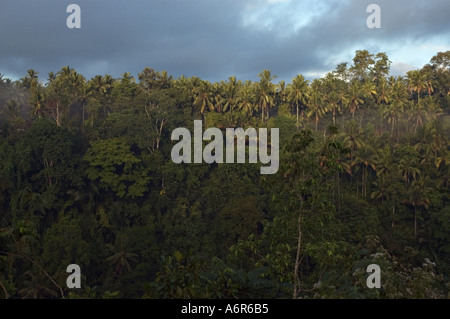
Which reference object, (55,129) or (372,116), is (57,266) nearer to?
(55,129)

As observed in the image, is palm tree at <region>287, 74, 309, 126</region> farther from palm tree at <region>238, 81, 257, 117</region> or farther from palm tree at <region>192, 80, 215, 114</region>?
palm tree at <region>192, 80, 215, 114</region>

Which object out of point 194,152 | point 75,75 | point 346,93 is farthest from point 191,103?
point 346,93

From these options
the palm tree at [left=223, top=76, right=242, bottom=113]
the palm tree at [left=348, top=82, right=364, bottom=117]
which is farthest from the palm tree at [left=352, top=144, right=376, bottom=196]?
the palm tree at [left=223, top=76, right=242, bottom=113]

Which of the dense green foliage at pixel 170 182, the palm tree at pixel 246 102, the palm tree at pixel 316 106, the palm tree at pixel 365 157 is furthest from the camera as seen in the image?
the palm tree at pixel 316 106

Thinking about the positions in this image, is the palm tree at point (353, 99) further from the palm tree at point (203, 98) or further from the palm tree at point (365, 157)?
the palm tree at point (203, 98)

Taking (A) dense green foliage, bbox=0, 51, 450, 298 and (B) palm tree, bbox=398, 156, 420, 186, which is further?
(B) palm tree, bbox=398, 156, 420, 186

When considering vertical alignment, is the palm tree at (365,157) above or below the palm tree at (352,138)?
below

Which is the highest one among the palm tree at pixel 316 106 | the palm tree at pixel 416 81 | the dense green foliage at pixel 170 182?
the palm tree at pixel 416 81

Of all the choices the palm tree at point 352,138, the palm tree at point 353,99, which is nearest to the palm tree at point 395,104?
the palm tree at point 353,99

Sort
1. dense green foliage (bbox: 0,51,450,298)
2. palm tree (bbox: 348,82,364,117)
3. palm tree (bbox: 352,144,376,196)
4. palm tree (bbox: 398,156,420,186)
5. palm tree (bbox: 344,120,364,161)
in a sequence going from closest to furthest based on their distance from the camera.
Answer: dense green foliage (bbox: 0,51,450,298)
palm tree (bbox: 398,156,420,186)
palm tree (bbox: 352,144,376,196)
palm tree (bbox: 344,120,364,161)
palm tree (bbox: 348,82,364,117)
